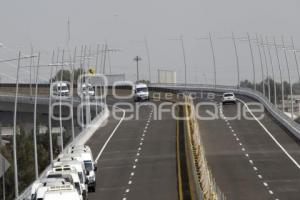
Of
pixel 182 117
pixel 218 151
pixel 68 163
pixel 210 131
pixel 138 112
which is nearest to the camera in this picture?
pixel 68 163

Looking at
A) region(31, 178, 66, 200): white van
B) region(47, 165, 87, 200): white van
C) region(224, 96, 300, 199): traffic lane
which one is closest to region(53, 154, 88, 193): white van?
region(47, 165, 87, 200): white van

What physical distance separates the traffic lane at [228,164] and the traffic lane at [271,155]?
0.70 m

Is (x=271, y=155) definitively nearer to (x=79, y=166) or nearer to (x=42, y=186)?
(x=79, y=166)

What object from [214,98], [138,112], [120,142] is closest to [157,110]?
[138,112]

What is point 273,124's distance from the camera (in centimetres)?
9662

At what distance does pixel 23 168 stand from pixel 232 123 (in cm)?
6376

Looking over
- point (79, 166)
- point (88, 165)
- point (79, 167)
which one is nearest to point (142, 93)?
point (88, 165)

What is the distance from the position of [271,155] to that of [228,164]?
6320mm

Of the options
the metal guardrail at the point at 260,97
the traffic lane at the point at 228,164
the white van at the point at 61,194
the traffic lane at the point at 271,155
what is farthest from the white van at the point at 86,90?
the white van at the point at 61,194

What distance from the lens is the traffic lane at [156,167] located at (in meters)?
52.8

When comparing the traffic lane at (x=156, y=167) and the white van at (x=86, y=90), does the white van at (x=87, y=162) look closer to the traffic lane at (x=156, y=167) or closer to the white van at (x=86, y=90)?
the traffic lane at (x=156, y=167)

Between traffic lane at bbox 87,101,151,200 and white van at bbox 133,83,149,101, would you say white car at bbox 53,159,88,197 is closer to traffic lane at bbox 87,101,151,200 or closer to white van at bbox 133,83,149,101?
traffic lane at bbox 87,101,151,200

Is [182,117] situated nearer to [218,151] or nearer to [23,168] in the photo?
[218,151]

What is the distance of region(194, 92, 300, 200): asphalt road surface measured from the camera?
54000mm
